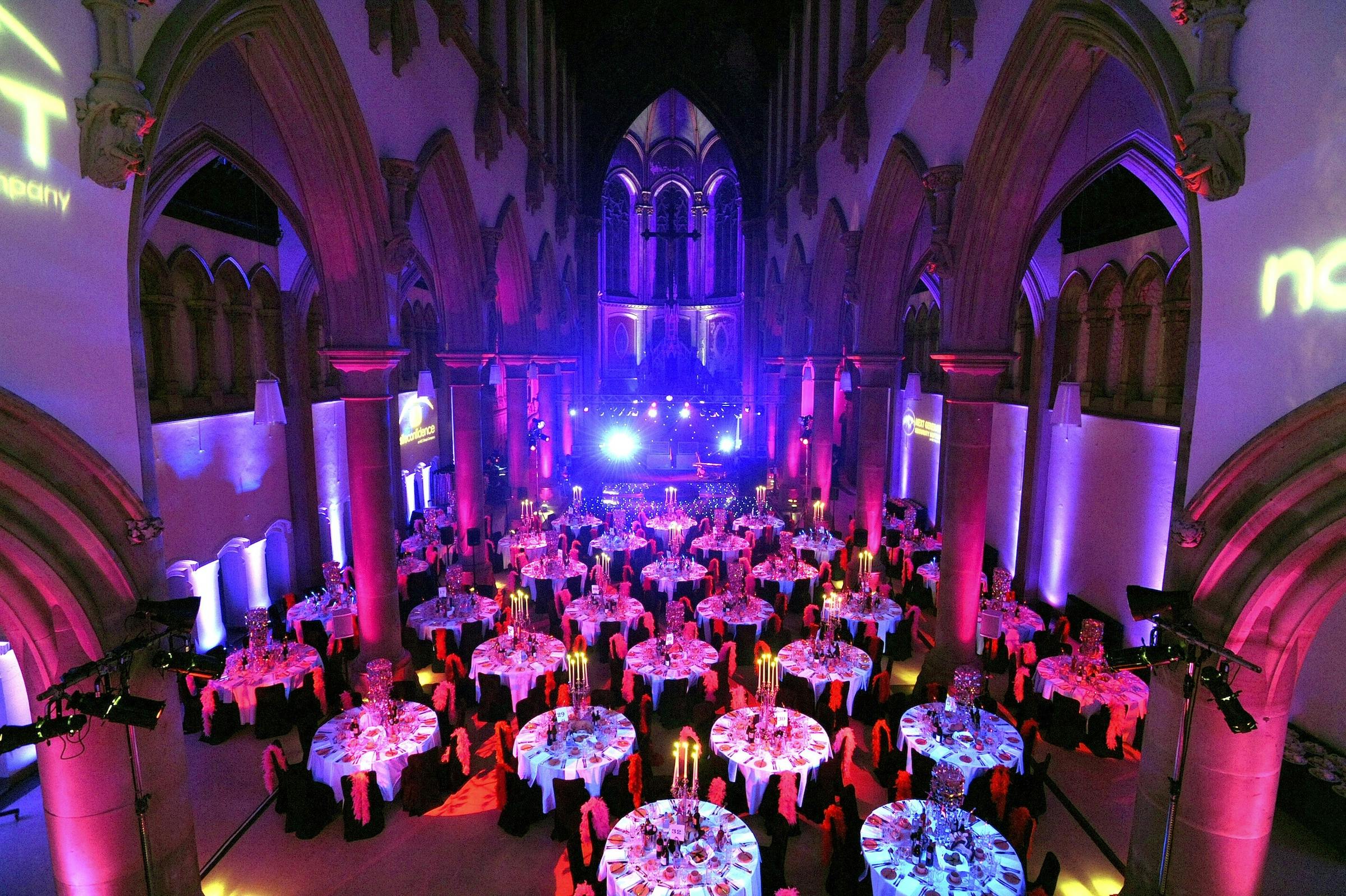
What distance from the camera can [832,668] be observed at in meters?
9.58

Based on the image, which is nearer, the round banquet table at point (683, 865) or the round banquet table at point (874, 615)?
the round banquet table at point (683, 865)

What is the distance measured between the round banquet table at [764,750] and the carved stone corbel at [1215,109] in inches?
247

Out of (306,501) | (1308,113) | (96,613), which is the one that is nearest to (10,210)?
(96,613)

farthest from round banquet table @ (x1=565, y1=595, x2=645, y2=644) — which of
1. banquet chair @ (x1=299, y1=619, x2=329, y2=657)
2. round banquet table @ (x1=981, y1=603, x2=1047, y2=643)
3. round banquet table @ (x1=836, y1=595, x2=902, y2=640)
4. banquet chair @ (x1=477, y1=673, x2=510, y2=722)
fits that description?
round banquet table @ (x1=981, y1=603, x2=1047, y2=643)

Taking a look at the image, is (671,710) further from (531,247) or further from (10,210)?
(531,247)

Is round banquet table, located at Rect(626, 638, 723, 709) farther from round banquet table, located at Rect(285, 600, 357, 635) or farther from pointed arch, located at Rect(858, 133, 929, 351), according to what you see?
pointed arch, located at Rect(858, 133, 929, 351)

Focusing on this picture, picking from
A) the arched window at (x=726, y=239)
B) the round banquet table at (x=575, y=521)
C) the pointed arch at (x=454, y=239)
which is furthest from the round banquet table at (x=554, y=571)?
the arched window at (x=726, y=239)

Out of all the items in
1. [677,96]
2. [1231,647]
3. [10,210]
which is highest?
[677,96]

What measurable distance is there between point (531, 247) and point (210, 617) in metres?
11.7

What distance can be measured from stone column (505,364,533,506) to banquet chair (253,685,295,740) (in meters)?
10.3

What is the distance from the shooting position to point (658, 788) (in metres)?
7.96

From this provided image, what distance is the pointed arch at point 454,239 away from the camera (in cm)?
1162

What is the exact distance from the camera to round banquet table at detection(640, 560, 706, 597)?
13.1 m

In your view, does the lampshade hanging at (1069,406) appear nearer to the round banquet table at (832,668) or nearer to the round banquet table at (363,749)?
the round banquet table at (832,668)
